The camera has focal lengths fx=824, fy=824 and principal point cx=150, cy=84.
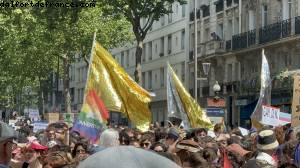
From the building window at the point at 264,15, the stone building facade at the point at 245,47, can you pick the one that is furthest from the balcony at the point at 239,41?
the building window at the point at 264,15

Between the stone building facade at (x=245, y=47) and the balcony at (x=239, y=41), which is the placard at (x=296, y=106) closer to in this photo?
the stone building facade at (x=245, y=47)

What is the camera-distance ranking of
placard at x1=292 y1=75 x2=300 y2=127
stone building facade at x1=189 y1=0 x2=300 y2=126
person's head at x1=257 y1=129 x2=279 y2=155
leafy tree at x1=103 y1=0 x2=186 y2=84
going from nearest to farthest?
person's head at x1=257 y1=129 x2=279 y2=155
placard at x1=292 y1=75 x2=300 y2=127
leafy tree at x1=103 y1=0 x2=186 y2=84
stone building facade at x1=189 y1=0 x2=300 y2=126

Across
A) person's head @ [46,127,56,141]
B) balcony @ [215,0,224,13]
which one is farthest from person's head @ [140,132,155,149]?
balcony @ [215,0,224,13]

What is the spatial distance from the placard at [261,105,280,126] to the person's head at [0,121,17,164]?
33.1 feet

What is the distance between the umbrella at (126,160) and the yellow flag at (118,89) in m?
11.5

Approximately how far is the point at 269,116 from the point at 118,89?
9.12 feet

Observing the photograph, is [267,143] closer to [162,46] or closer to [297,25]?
[297,25]

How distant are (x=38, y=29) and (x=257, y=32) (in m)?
13.3

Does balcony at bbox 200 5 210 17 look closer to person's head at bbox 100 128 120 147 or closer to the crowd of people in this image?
the crowd of people

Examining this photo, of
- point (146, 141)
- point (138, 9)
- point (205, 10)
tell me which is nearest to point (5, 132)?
point (146, 141)

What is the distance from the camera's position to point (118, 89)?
14.5 m

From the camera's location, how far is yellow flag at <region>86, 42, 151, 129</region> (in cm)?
1420

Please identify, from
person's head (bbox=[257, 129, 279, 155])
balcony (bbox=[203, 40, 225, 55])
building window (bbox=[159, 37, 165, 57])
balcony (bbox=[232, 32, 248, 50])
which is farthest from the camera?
building window (bbox=[159, 37, 165, 57])

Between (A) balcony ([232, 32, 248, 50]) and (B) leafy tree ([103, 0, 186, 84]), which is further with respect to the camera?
(A) balcony ([232, 32, 248, 50])
